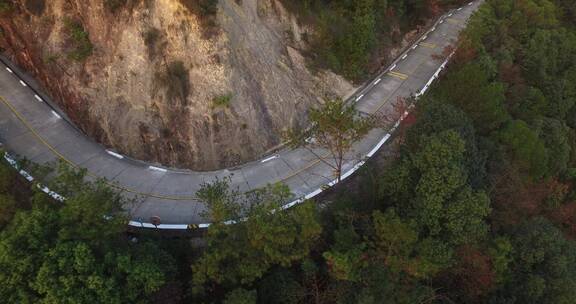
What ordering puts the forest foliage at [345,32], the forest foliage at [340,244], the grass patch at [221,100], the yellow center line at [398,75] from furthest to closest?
the yellow center line at [398,75], the forest foliage at [345,32], the grass patch at [221,100], the forest foliage at [340,244]

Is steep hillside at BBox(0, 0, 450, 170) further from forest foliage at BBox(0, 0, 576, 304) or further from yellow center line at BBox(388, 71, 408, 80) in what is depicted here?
yellow center line at BBox(388, 71, 408, 80)

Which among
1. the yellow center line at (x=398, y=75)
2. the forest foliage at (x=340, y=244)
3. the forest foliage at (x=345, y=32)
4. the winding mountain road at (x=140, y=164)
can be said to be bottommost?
the forest foliage at (x=340, y=244)

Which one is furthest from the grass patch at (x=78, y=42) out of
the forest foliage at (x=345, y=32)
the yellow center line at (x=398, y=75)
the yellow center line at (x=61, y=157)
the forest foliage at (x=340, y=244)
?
the yellow center line at (x=398, y=75)

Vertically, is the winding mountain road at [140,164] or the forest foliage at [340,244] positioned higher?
the winding mountain road at [140,164]

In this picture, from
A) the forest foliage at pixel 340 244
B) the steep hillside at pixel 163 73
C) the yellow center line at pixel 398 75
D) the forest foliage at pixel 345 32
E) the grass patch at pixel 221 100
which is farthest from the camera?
the yellow center line at pixel 398 75

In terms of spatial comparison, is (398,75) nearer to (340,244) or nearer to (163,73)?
(163,73)

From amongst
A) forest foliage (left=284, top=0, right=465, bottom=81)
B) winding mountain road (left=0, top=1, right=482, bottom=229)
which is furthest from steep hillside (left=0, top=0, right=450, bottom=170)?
forest foliage (left=284, top=0, right=465, bottom=81)

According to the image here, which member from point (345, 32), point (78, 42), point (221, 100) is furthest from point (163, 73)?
point (345, 32)

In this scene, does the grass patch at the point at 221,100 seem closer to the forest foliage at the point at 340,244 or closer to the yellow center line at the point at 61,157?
the yellow center line at the point at 61,157
